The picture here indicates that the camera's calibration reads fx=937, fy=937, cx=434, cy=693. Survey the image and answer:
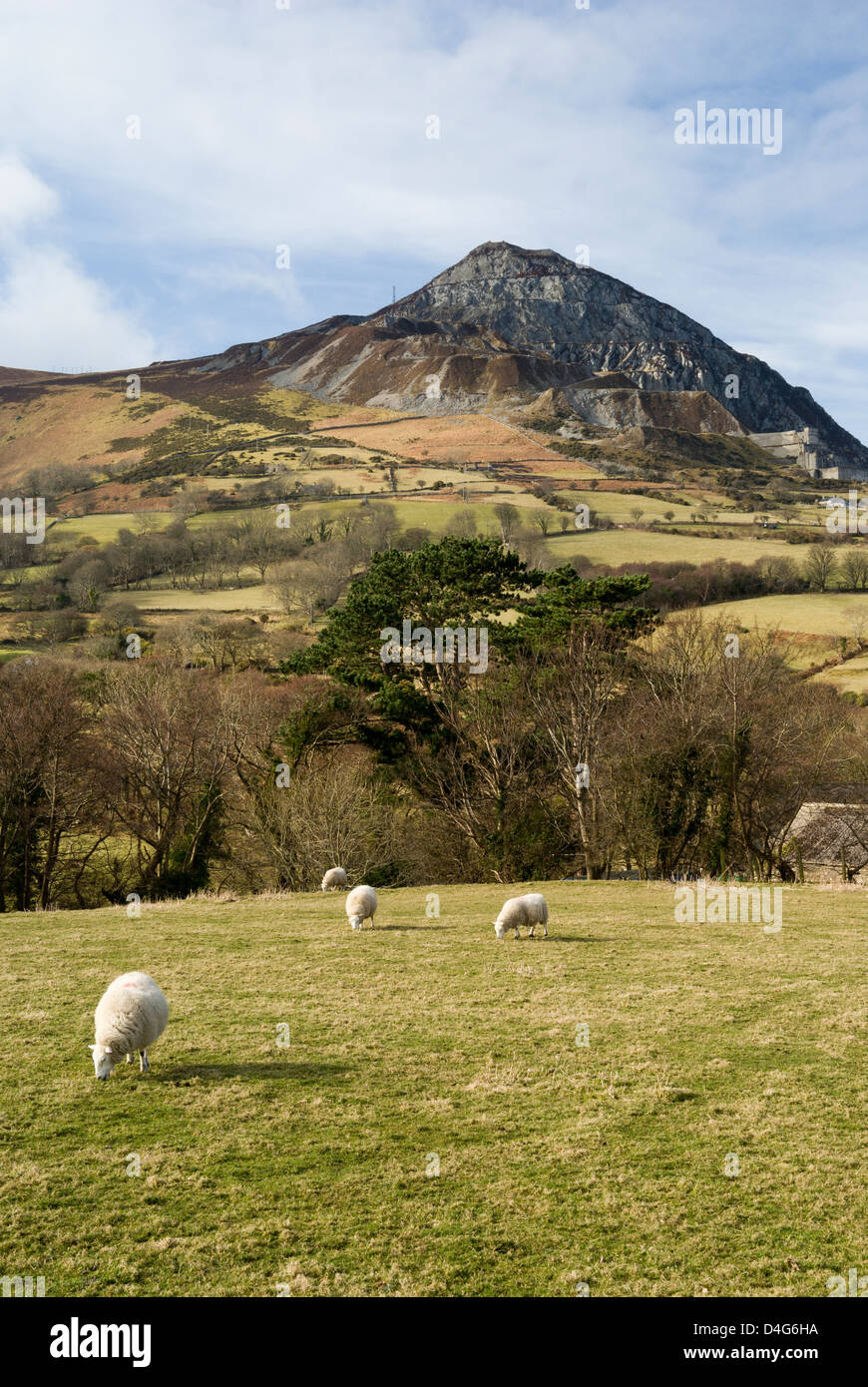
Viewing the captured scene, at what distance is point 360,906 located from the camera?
71.8 feet

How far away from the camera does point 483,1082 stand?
444 inches

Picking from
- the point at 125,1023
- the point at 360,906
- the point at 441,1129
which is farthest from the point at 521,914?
the point at 125,1023

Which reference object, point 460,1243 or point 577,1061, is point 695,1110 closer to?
point 577,1061

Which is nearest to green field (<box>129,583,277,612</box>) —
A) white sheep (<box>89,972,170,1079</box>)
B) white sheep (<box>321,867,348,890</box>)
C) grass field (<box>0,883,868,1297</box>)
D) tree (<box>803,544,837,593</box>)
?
tree (<box>803,544,837,593</box>)

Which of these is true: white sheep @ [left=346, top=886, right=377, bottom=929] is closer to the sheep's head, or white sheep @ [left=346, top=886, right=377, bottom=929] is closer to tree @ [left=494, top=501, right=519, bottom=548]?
the sheep's head

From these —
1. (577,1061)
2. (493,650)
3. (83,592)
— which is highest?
(83,592)

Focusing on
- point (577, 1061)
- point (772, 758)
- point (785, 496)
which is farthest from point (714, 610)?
point (785, 496)

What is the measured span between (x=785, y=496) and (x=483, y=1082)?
19617 centimetres

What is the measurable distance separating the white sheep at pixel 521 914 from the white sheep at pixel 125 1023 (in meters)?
10.2

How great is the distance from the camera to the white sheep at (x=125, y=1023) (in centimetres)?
1101
